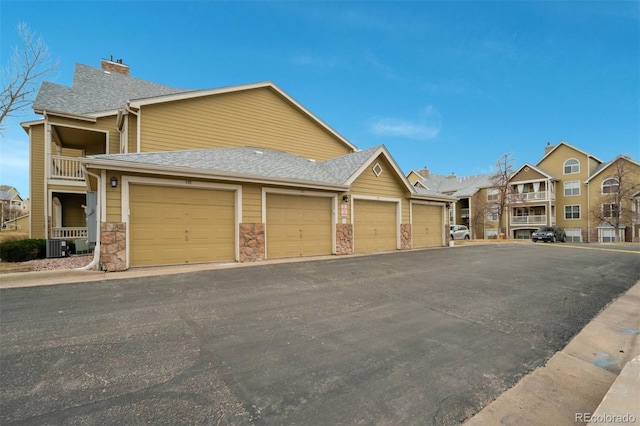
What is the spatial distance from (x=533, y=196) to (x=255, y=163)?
38353 mm

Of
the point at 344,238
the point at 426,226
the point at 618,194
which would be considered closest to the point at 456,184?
the point at 618,194

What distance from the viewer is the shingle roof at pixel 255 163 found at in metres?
8.65

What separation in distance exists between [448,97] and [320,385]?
99.2 feet

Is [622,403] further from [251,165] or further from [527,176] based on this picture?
[527,176]

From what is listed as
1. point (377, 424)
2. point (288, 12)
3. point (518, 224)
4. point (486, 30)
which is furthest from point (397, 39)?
point (518, 224)

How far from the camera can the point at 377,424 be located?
2125 millimetres

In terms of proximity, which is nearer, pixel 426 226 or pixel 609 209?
pixel 426 226

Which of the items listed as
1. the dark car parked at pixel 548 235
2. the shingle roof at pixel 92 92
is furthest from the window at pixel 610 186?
the shingle roof at pixel 92 92

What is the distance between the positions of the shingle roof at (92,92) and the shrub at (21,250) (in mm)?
6087

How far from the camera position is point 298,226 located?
36.1 feet

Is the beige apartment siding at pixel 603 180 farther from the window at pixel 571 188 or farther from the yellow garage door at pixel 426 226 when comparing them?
the yellow garage door at pixel 426 226

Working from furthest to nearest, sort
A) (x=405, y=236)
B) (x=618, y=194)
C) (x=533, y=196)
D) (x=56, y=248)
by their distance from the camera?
(x=533, y=196) < (x=618, y=194) < (x=405, y=236) < (x=56, y=248)

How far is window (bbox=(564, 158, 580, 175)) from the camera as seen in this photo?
3416 cm

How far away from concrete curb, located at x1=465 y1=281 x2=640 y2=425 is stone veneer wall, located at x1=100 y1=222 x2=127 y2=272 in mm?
8544
